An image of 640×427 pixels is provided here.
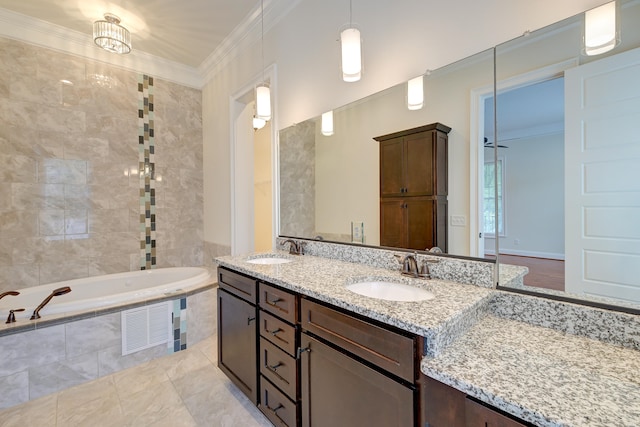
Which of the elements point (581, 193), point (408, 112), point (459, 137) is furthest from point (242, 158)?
point (581, 193)

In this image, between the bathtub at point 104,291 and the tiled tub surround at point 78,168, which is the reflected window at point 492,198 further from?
the tiled tub surround at point 78,168

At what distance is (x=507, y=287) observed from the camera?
110 cm

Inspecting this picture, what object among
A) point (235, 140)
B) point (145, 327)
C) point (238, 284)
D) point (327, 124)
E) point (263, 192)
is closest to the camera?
point (238, 284)

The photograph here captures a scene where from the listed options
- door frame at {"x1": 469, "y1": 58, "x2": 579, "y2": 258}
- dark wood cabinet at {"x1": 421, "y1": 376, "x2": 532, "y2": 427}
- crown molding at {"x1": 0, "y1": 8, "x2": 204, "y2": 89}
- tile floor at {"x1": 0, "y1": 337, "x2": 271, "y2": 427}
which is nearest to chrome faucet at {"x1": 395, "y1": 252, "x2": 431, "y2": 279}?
door frame at {"x1": 469, "y1": 58, "x2": 579, "y2": 258}

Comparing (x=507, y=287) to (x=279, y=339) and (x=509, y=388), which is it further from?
(x=279, y=339)

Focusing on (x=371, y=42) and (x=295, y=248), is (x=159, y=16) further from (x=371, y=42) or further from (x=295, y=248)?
(x=295, y=248)

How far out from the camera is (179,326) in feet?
7.98

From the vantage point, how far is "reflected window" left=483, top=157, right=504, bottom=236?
122 cm

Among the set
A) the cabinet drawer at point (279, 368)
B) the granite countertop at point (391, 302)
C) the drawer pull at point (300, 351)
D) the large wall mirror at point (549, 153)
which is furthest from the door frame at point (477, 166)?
the cabinet drawer at point (279, 368)

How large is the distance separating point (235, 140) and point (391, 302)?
2.54 metres

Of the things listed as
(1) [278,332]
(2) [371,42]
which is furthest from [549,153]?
(1) [278,332]

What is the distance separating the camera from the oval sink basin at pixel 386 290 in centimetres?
127

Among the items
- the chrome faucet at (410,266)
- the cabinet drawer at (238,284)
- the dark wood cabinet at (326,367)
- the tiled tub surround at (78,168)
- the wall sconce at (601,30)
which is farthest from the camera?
the tiled tub surround at (78,168)

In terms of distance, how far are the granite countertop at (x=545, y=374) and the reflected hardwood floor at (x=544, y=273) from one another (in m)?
0.17
